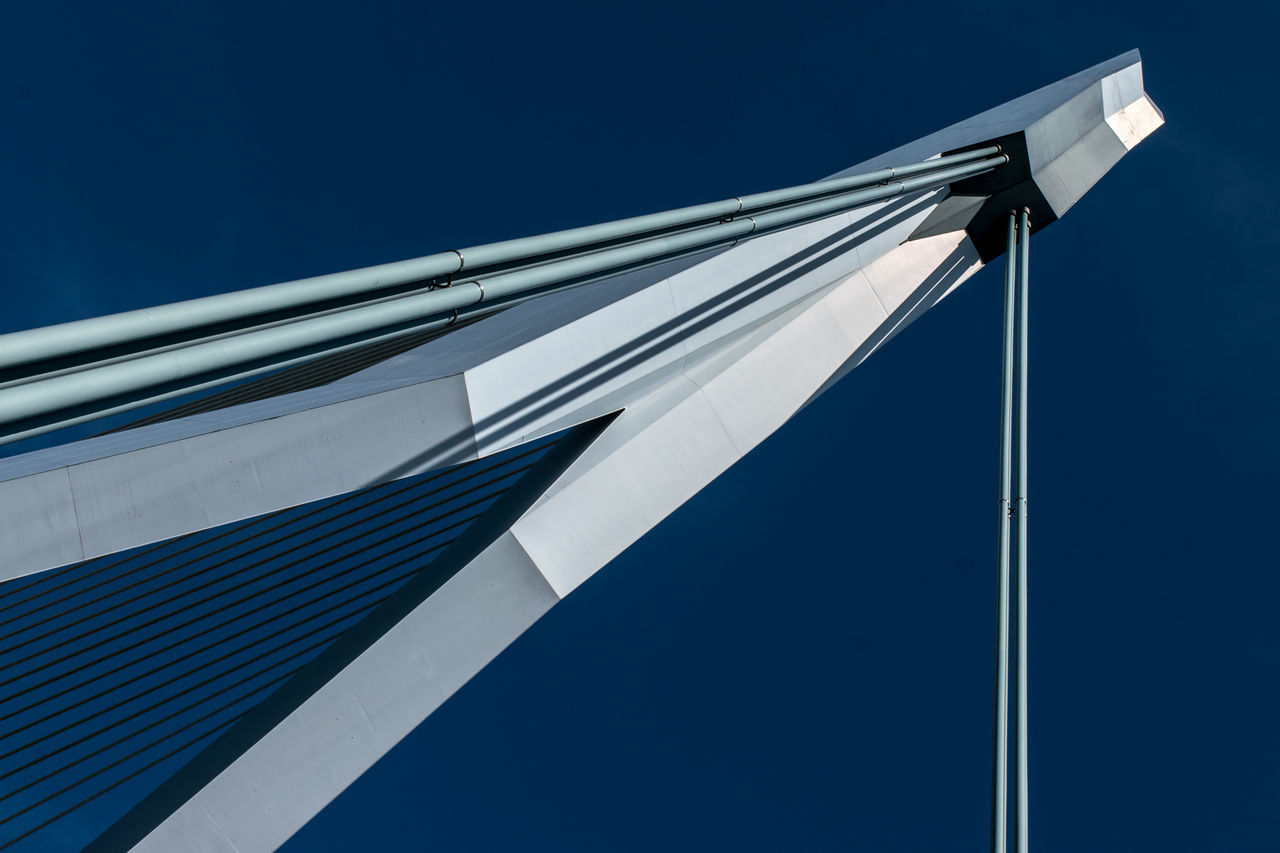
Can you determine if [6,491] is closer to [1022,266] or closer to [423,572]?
[423,572]

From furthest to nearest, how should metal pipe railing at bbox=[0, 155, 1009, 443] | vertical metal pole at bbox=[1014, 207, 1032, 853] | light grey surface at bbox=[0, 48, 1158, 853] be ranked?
vertical metal pole at bbox=[1014, 207, 1032, 853] → light grey surface at bbox=[0, 48, 1158, 853] → metal pipe railing at bbox=[0, 155, 1009, 443]

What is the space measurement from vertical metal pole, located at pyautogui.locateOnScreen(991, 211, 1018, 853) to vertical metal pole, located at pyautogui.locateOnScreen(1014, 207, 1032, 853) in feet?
0.35

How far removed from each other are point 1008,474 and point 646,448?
3687 mm

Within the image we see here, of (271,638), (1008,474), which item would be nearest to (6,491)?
(271,638)

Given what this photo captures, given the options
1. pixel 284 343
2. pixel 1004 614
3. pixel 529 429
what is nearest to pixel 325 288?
pixel 284 343

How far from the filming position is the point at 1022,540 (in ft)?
37.1

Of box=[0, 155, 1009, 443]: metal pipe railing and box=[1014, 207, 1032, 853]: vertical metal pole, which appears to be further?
box=[1014, 207, 1032, 853]: vertical metal pole

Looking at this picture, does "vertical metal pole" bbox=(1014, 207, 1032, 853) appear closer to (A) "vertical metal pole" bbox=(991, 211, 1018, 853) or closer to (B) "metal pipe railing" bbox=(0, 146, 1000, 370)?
(A) "vertical metal pole" bbox=(991, 211, 1018, 853)

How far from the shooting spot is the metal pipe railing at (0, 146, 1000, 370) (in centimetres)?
429

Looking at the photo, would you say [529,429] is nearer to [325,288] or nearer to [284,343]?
[325,288]

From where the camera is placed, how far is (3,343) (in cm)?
410

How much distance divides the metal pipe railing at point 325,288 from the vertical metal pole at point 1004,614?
4098 millimetres

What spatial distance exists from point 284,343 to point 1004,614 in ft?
25.7

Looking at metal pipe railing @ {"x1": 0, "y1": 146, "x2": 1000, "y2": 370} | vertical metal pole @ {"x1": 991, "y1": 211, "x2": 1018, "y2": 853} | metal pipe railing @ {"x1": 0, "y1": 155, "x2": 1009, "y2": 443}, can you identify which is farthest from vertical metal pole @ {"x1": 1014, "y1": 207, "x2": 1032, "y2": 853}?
metal pipe railing @ {"x1": 0, "y1": 155, "x2": 1009, "y2": 443}
